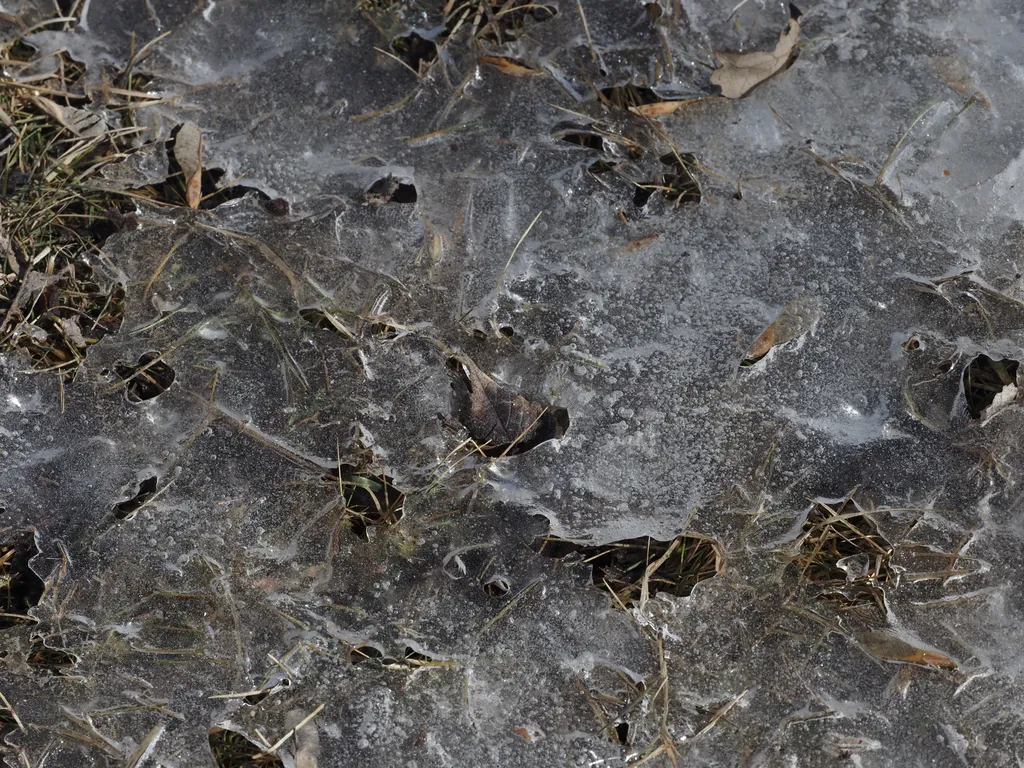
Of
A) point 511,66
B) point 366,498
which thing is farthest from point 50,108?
point 366,498

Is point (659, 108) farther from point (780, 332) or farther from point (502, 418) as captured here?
point (502, 418)

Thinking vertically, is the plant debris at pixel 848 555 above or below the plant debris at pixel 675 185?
below

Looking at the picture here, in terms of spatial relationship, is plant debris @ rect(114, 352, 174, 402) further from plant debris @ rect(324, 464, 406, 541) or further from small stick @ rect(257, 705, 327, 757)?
small stick @ rect(257, 705, 327, 757)

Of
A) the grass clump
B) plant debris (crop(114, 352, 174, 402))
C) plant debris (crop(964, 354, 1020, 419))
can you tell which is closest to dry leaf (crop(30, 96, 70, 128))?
the grass clump

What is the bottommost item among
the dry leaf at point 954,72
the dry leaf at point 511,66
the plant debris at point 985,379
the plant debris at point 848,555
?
the plant debris at point 848,555

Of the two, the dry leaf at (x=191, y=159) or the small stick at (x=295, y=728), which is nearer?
the small stick at (x=295, y=728)

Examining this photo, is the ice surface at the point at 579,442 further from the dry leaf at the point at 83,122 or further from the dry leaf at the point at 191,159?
the dry leaf at the point at 83,122

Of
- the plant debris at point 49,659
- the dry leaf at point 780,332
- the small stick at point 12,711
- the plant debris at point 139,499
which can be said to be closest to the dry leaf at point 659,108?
the dry leaf at point 780,332
